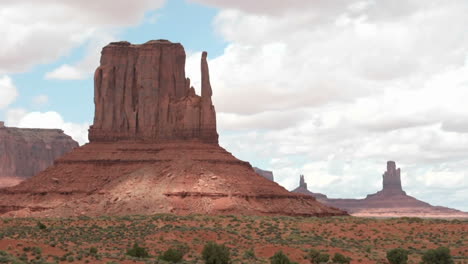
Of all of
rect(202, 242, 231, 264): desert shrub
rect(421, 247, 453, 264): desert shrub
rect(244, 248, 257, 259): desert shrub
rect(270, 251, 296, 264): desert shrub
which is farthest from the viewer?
rect(244, 248, 257, 259): desert shrub

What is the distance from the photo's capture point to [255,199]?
4417 inches

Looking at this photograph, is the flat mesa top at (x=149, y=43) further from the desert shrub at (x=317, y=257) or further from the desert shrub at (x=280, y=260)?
the desert shrub at (x=280, y=260)

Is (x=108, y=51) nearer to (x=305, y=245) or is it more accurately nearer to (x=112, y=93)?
(x=112, y=93)

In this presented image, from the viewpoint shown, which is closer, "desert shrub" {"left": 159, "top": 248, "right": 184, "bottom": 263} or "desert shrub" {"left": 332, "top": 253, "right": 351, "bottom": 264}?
"desert shrub" {"left": 159, "top": 248, "right": 184, "bottom": 263}

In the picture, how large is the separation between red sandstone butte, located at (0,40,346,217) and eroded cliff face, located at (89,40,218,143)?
0.46ft

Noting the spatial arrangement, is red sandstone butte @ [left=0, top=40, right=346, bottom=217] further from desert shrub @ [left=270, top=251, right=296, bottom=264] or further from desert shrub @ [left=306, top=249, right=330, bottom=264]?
desert shrub @ [left=270, top=251, right=296, bottom=264]

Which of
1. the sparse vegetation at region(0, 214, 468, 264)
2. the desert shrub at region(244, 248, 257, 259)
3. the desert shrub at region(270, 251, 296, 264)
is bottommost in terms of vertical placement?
the desert shrub at region(270, 251, 296, 264)

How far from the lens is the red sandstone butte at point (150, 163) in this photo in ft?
362

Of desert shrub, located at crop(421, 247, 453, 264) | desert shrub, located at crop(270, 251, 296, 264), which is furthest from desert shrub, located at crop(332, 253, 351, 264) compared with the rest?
desert shrub, located at crop(270, 251, 296, 264)

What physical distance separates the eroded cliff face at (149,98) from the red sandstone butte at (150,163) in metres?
0.14

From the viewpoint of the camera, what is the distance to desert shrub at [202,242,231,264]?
61344mm

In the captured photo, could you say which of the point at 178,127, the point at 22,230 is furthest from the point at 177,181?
the point at 22,230

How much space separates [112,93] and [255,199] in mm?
30513

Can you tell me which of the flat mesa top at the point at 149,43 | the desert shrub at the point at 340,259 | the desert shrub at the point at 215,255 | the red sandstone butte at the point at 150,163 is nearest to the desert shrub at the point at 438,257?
the desert shrub at the point at 340,259
